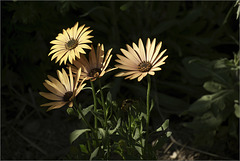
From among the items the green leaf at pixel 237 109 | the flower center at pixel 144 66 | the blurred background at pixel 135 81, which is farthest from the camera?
the blurred background at pixel 135 81

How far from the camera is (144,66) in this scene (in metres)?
1.02

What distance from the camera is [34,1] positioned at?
1.96m

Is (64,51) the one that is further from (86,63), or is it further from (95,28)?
(95,28)

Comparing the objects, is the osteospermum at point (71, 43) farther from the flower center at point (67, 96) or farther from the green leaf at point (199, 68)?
the green leaf at point (199, 68)

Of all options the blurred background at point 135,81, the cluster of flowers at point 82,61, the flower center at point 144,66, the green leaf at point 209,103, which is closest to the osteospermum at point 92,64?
the cluster of flowers at point 82,61

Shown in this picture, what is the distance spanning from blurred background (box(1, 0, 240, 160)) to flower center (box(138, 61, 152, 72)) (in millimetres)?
817

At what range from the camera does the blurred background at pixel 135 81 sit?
1826 millimetres

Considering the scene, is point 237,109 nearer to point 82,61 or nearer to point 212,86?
point 212,86

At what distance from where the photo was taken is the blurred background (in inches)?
71.9

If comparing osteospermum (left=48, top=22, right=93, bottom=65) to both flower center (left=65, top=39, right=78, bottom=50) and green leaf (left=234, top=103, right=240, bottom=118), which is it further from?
green leaf (left=234, top=103, right=240, bottom=118)

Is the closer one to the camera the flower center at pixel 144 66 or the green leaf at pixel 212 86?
the flower center at pixel 144 66

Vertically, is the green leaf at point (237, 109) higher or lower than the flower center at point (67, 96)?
lower

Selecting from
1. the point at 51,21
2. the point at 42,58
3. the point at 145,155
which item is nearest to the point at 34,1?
the point at 51,21

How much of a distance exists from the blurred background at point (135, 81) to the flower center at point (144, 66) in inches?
32.2
